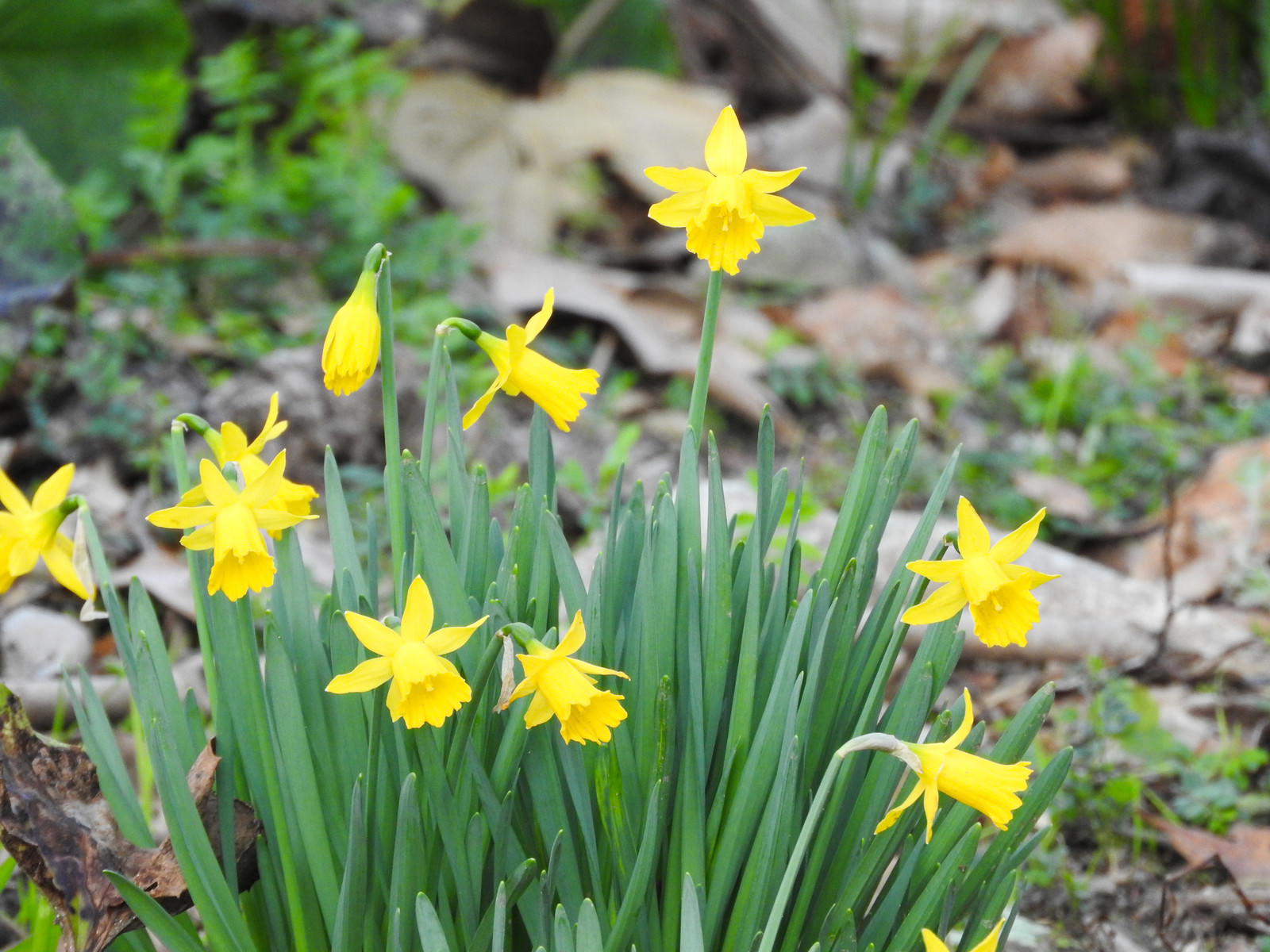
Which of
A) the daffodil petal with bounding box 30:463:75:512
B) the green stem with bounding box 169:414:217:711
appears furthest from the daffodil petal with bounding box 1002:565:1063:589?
the daffodil petal with bounding box 30:463:75:512

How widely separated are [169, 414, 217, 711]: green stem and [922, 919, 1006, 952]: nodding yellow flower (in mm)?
722

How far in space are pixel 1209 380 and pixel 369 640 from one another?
370 cm

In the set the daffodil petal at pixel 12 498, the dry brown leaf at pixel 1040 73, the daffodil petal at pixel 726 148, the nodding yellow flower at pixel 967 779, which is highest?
the daffodil petal at pixel 726 148

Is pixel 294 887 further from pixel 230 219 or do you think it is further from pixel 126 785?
pixel 230 219

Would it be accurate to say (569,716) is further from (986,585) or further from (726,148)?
(726,148)

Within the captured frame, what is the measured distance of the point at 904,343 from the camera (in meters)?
4.22

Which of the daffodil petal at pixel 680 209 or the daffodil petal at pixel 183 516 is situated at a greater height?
the daffodil petal at pixel 680 209

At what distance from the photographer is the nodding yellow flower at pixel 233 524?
1054 millimetres

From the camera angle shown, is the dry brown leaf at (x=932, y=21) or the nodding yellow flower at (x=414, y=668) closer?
the nodding yellow flower at (x=414, y=668)

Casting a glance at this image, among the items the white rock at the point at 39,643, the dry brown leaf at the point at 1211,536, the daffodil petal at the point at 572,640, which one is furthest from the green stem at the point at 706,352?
the dry brown leaf at the point at 1211,536

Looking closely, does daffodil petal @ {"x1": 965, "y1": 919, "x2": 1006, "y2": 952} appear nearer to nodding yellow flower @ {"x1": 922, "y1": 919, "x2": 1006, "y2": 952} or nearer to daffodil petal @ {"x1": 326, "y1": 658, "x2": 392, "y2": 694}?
nodding yellow flower @ {"x1": 922, "y1": 919, "x2": 1006, "y2": 952}

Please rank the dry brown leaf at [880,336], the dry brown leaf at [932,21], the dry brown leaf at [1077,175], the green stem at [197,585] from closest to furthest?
the green stem at [197,585], the dry brown leaf at [880,336], the dry brown leaf at [1077,175], the dry brown leaf at [932,21]

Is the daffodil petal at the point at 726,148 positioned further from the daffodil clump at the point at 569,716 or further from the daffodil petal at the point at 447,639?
the daffodil petal at the point at 447,639

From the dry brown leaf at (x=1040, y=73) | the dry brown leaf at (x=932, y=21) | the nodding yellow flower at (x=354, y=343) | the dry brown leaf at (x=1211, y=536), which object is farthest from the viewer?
the dry brown leaf at (x=1040, y=73)
